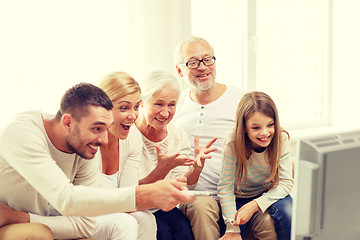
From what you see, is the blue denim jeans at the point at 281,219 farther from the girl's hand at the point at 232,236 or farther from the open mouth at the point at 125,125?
the open mouth at the point at 125,125

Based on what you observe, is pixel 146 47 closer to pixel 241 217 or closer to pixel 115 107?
pixel 115 107

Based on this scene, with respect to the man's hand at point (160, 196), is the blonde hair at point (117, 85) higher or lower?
higher

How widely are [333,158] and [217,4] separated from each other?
257 cm

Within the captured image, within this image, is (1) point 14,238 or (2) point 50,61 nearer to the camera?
(1) point 14,238

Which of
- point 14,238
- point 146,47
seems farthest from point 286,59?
point 14,238

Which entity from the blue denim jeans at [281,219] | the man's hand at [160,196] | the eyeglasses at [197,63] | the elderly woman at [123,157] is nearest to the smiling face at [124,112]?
the elderly woman at [123,157]

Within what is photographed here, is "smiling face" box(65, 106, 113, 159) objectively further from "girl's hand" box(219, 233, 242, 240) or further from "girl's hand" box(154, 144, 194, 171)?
"girl's hand" box(219, 233, 242, 240)

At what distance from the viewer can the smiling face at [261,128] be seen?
6.15ft

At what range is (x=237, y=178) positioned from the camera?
6.39ft

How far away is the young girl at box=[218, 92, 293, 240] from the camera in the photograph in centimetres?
188

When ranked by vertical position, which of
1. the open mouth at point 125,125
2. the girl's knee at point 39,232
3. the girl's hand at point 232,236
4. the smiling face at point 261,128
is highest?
the open mouth at point 125,125

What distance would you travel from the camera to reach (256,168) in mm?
1944

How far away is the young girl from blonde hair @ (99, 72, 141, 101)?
1.70 feet

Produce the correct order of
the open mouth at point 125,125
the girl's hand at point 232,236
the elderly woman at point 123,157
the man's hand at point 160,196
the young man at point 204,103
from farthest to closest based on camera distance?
the young man at point 204,103 → the girl's hand at point 232,236 → the open mouth at point 125,125 → the elderly woman at point 123,157 → the man's hand at point 160,196
